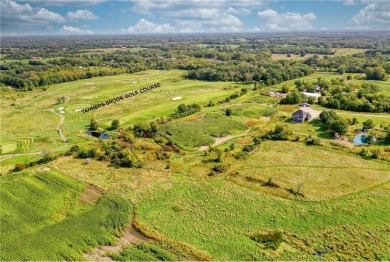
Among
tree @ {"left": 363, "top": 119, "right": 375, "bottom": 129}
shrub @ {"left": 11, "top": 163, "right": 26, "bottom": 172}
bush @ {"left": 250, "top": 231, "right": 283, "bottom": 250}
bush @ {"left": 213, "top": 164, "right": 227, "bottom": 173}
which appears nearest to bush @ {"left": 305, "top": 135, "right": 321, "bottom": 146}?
tree @ {"left": 363, "top": 119, "right": 375, "bottom": 129}

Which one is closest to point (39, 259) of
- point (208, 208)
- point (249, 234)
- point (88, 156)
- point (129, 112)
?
point (208, 208)

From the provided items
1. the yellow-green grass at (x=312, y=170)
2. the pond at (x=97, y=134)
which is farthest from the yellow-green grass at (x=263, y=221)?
the pond at (x=97, y=134)

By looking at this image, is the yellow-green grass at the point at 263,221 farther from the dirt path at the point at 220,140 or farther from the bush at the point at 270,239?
the dirt path at the point at 220,140

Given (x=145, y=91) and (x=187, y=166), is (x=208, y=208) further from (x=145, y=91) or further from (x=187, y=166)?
(x=145, y=91)

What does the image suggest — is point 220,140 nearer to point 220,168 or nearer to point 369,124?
point 220,168

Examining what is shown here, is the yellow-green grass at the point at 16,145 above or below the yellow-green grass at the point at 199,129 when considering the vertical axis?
below

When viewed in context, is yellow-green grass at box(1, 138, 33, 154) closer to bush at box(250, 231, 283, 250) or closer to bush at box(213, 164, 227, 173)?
bush at box(213, 164, 227, 173)

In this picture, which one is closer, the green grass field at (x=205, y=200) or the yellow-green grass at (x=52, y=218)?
the yellow-green grass at (x=52, y=218)
